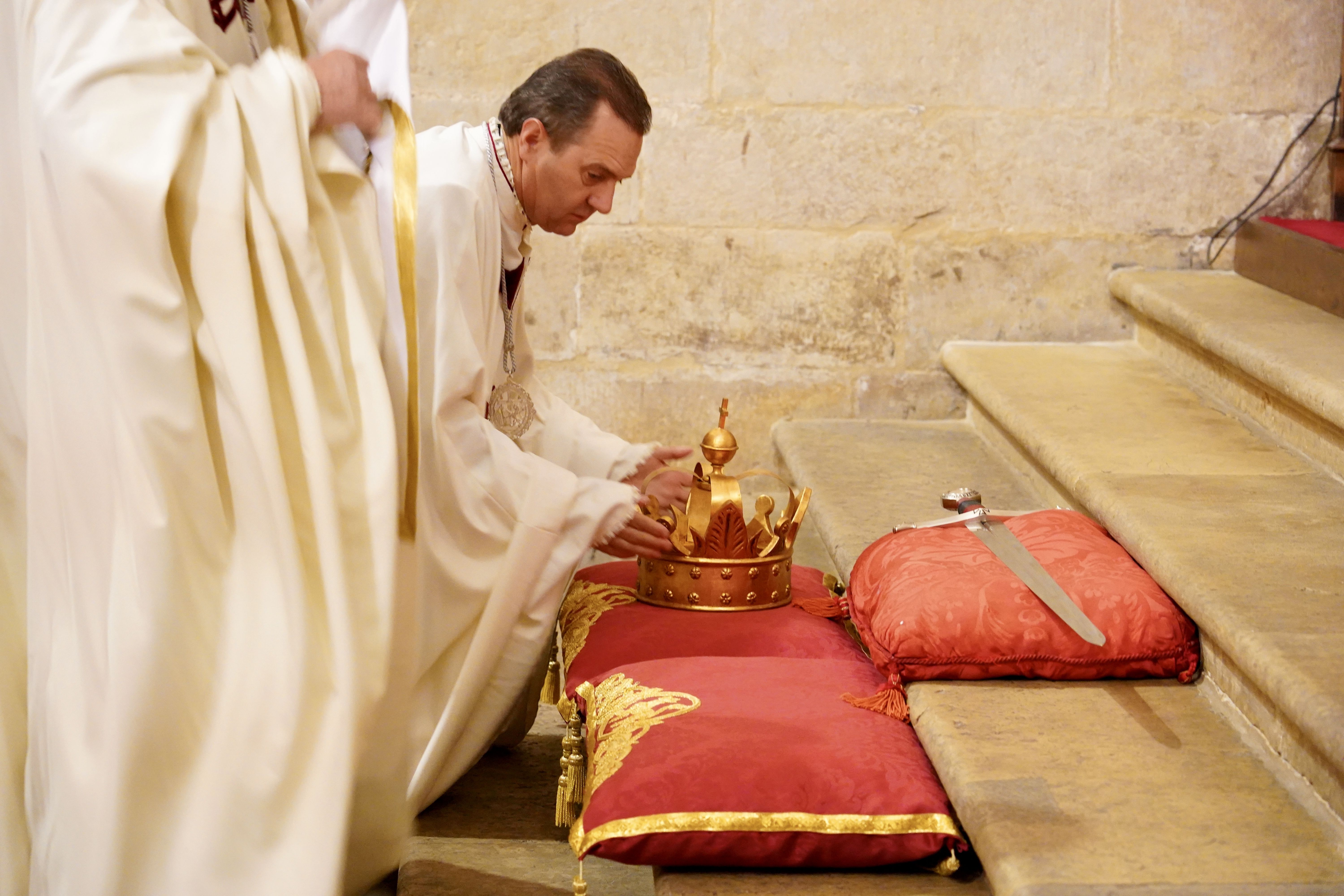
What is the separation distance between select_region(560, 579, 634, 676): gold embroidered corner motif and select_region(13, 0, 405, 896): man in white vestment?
643 millimetres

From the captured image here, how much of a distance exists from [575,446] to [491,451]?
56cm

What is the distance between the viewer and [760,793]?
2268 millimetres

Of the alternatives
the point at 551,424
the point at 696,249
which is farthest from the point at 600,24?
the point at 551,424

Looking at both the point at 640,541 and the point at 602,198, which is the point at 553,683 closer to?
the point at 640,541

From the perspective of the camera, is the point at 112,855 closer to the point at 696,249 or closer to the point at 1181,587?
the point at 1181,587

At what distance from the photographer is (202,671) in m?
2.46

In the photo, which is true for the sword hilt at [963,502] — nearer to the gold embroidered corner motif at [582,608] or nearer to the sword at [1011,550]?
the sword at [1011,550]

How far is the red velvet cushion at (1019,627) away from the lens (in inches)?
105

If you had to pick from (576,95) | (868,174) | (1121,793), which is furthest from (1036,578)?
(868,174)

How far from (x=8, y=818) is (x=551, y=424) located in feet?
5.17

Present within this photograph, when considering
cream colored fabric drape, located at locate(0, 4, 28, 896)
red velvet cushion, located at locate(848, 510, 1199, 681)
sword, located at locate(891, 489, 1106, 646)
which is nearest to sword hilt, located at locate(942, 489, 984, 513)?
sword, located at locate(891, 489, 1106, 646)

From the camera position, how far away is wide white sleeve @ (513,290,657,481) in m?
3.52

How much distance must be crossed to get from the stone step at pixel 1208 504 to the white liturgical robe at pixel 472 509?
1215 millimetres

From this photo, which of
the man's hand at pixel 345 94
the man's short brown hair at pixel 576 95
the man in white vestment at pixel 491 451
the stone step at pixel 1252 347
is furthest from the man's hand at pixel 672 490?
the stone step at pixel 1252 347
